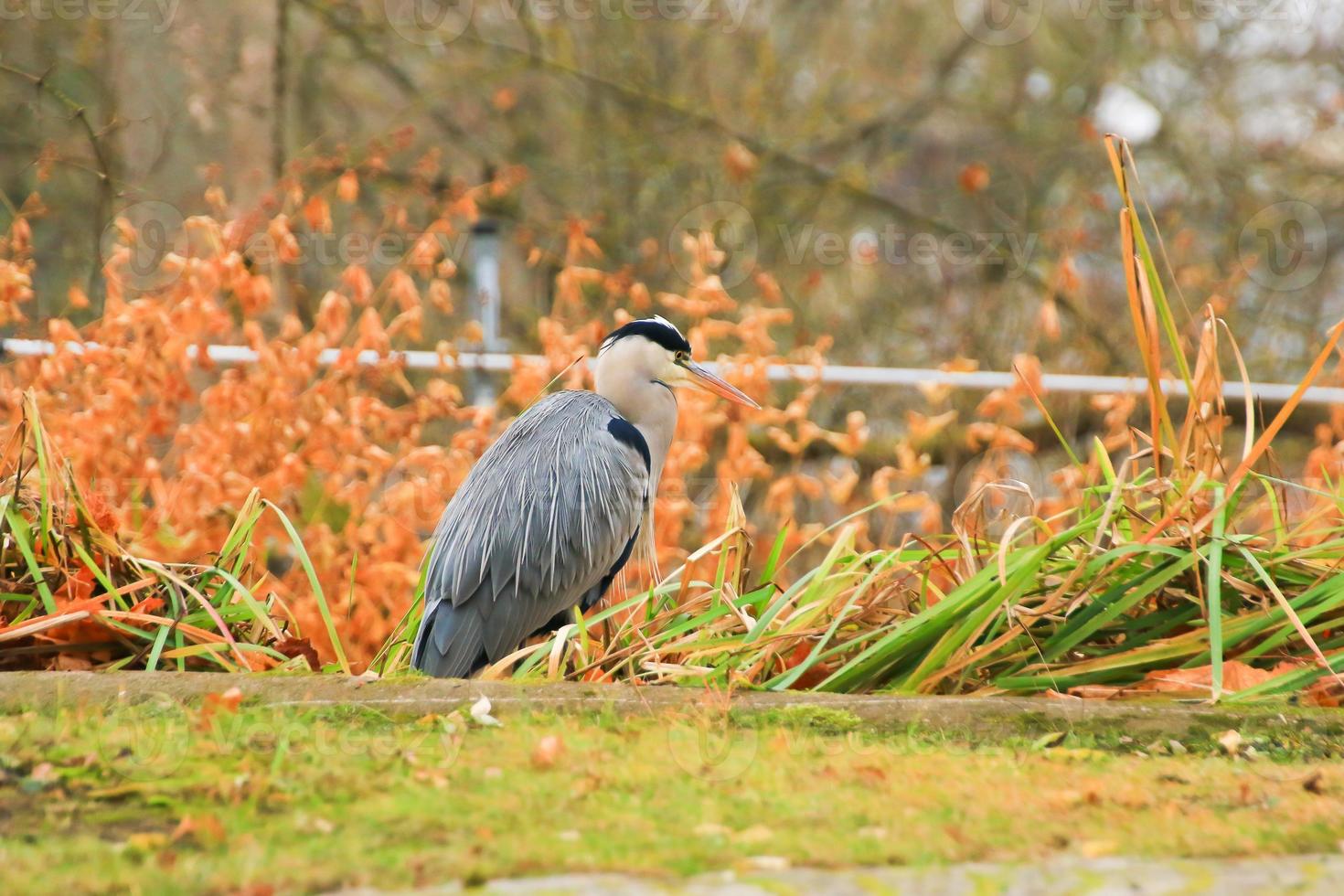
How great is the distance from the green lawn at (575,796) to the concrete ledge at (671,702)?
5 centimetres

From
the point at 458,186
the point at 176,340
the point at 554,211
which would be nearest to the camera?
the point at 176,340

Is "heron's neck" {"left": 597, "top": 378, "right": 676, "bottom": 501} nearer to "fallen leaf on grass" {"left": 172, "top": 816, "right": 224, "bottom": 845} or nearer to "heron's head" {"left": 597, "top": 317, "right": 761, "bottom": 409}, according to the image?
"heron's head" {"left": 597, "top": 317, "right": 761, "bottom": 409}

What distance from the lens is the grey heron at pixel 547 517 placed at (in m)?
3.91

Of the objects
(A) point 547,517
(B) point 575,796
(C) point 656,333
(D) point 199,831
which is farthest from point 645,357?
(D) point 199,831

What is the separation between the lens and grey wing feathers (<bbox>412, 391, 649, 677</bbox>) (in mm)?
3889

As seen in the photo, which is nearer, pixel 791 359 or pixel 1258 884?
pixel 1258 884

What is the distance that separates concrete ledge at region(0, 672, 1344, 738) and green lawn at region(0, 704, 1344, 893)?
45 mm

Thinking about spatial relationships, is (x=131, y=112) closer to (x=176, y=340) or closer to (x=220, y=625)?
(x=176, y=340)

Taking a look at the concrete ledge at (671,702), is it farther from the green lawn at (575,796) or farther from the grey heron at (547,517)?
the grey heron at (547,517)

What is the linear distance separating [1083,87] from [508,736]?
8936 mm

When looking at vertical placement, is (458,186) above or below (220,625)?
above

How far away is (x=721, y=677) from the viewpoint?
2.82 meters

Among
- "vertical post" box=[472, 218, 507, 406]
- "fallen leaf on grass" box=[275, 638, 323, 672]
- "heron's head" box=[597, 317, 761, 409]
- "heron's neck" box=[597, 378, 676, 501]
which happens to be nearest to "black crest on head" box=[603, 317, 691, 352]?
"heron's head" box=[597, 317, 761, 409]

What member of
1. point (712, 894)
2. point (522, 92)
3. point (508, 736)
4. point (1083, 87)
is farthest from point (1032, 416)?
point (712, 894)
